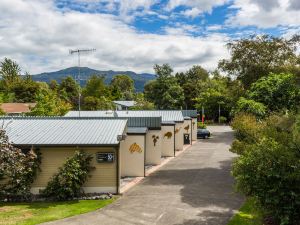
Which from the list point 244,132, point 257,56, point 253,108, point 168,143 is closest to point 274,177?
point 244,132

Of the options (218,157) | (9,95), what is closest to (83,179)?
(218,157)

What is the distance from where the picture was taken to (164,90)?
71.7m

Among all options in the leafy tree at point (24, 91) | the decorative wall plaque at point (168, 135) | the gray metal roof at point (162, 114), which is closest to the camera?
the decorative wall plaque at point (168, 135)

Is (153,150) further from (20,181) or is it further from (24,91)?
(24,91)

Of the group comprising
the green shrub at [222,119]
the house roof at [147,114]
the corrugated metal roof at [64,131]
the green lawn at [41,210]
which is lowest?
the green lawn at [41,210]

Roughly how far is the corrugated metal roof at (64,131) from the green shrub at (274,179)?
25.3 feet

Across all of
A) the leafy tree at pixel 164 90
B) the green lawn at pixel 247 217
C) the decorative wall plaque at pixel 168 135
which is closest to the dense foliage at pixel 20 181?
the green lawn at pixel 247 217

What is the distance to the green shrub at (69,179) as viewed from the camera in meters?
18.2

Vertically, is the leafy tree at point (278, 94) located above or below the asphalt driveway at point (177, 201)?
above

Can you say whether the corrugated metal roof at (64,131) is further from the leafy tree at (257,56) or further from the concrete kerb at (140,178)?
the leafy tree at (257,56)

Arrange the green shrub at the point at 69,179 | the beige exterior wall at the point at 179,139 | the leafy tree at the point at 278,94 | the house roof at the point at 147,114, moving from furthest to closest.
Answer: the beige exterior wall at the point at 179,139
the house roof at the point at 147,114
the leafy tree at the point at 278,94
the green shrub at the point at 69,179

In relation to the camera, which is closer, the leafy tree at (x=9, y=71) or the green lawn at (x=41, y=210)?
the green lawn at (x=41, y=210)

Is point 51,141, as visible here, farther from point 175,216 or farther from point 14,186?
point 175,216

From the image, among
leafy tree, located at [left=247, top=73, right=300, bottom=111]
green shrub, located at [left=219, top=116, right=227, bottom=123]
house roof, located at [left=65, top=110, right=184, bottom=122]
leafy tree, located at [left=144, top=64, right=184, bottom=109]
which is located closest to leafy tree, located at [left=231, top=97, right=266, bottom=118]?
leafy tree, located at [left=247, top=73, right=300, bottom=111]
